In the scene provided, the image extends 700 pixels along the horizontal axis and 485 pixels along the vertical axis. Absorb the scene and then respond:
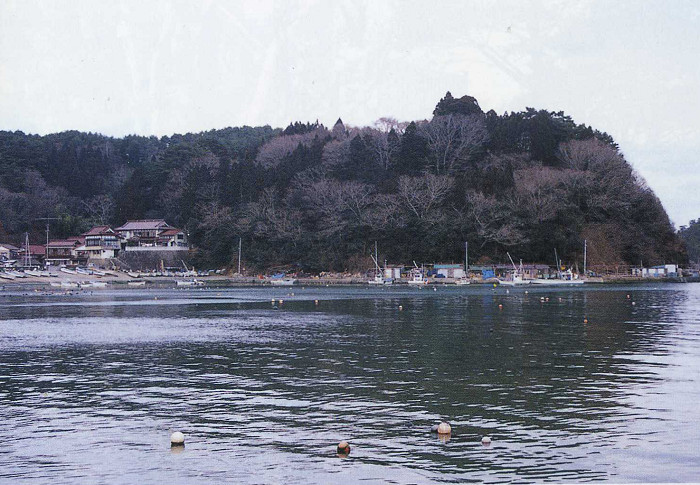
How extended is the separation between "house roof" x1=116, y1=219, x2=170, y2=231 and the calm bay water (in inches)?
3533

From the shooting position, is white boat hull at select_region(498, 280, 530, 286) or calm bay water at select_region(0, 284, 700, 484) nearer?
calm bay water at select_region(0, 284, 700, 484)

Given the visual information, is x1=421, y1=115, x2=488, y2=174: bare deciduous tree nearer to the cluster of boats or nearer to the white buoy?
the cluster of boats

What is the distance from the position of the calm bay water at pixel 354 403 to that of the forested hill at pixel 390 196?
5892 centimetres

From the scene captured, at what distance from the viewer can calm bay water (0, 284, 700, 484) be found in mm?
13219

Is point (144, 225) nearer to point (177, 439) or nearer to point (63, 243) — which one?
point (63, 243)

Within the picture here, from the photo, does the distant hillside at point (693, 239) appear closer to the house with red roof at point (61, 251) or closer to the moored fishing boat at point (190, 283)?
the moored fishing boat at point (190, 283)

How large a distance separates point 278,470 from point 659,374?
1500cm

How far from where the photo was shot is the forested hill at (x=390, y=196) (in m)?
96.9

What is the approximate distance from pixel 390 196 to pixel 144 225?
51.5 meters

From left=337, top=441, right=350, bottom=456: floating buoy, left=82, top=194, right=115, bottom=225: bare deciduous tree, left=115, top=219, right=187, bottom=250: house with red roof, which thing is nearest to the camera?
left=337, top=441, right=350, bottom=456: floating buoy

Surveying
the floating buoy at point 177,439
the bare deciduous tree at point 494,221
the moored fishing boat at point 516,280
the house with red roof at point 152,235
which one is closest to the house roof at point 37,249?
the house with red roof at point 152,235

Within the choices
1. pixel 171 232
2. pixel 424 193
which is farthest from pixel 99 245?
pixel 424 193

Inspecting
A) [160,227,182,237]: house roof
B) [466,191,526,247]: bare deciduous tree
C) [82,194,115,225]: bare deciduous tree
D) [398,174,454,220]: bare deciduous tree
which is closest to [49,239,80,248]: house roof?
[82,194,115,225]: bare deciduous tree

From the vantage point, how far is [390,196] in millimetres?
102312
